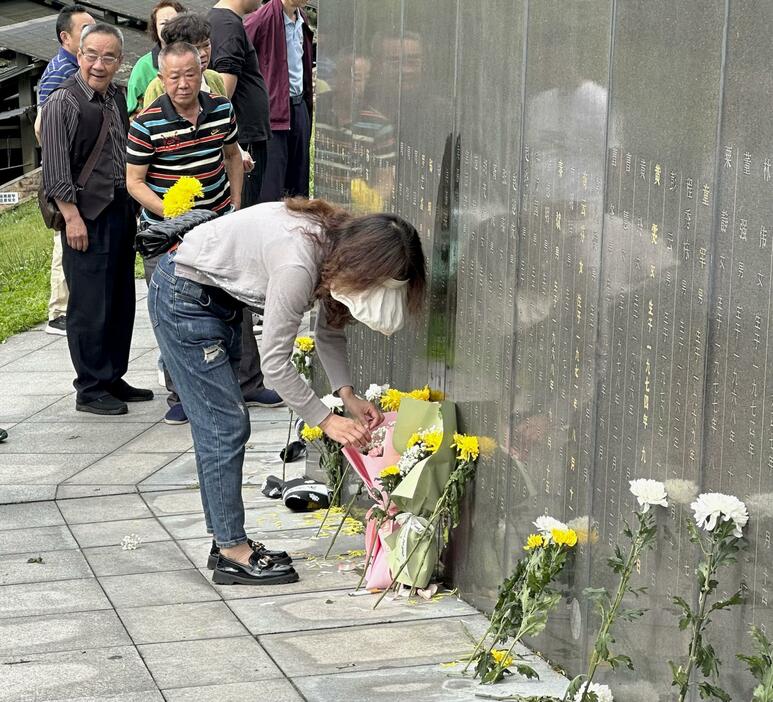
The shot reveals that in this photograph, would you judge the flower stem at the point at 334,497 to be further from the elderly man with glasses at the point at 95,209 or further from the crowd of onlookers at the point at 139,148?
the elderly man with glasses at the point at 95,209

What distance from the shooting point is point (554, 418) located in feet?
13.1

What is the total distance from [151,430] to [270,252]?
128 inches

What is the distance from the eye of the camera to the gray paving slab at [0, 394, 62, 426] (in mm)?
7895

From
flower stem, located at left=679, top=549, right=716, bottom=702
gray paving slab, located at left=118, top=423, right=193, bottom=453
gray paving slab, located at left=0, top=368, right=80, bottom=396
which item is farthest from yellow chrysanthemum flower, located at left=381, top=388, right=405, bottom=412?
gray paving slab, located at left=0, top=368, right=80, bottom=396

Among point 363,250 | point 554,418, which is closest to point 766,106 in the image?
point 554,418

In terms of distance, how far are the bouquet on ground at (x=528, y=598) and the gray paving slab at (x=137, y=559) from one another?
165 centimetres

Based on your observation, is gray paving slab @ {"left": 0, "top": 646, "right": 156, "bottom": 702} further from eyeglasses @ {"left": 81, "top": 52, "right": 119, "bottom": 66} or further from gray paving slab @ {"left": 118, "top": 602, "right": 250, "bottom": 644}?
eyeglasses @ {"left": 81, "top": 52, "right": 119, "bottom": 66}

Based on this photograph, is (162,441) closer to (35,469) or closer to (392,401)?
(35,469)

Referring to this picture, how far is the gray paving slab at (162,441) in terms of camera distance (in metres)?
7.06

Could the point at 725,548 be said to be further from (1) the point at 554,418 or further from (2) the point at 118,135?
(2) the point at 118,135

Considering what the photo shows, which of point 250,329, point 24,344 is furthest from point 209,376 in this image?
point 24,344

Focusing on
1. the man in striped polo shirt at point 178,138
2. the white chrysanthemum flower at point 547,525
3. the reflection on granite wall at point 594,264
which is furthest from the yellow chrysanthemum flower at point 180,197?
the white chrysanthemum flower at point 547,525

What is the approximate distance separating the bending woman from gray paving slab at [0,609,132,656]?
0.56 m

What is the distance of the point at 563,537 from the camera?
12.3 ft
